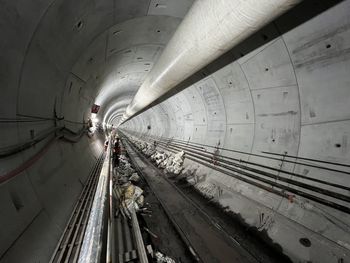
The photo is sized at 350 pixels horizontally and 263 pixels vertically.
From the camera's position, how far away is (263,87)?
4199mm

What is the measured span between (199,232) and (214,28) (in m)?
4.26

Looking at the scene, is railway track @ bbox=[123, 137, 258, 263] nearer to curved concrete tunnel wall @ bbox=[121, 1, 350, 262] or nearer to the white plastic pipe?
curved concrete tunnel wall @ bbox=[121, 1, 350, 262]

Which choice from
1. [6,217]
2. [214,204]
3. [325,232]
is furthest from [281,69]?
[6,217]

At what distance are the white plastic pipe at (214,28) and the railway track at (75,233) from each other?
11.5 feet

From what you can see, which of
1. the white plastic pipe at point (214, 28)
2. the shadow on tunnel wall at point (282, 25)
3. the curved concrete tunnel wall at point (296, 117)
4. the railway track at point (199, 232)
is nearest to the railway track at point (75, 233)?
the railway track at point (199, 232)

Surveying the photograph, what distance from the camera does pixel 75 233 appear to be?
3.18 m

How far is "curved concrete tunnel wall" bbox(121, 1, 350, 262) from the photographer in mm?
2844

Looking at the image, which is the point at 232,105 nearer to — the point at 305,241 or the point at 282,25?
the point at 282,25

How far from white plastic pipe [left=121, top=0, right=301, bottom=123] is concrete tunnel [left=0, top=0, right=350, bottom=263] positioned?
30 millimetres

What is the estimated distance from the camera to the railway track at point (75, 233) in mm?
2666

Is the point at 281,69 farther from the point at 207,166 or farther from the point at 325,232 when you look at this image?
the point at 207,166

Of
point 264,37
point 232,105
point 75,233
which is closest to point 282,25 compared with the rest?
point 264,37

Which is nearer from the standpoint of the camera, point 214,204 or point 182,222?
point 182,222

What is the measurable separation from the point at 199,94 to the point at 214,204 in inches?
155
